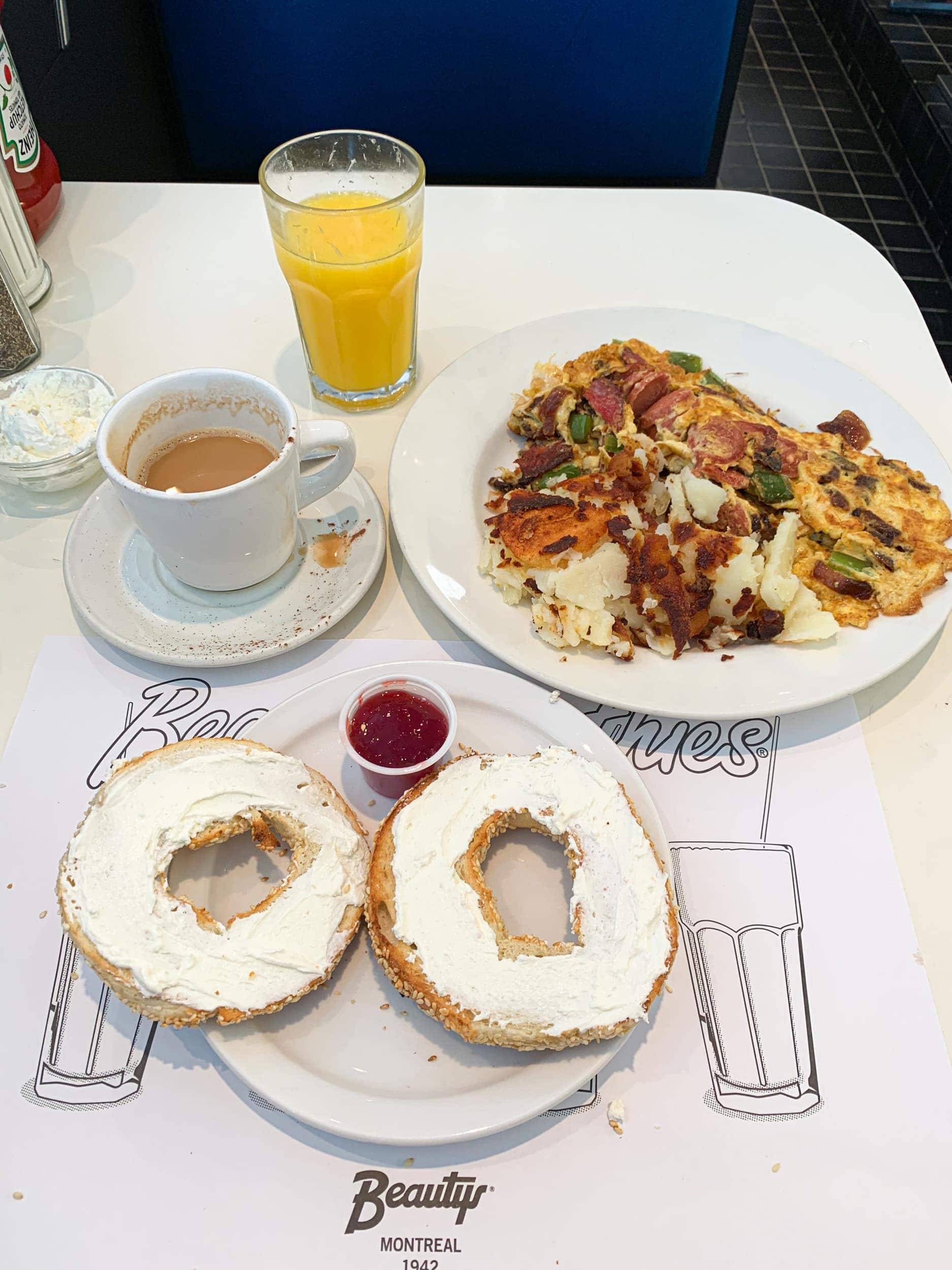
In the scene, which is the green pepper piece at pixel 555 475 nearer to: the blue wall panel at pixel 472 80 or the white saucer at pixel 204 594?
the white saucer at pixel 204 594

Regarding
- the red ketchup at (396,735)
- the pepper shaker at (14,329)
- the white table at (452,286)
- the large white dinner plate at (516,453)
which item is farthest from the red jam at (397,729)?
the pepper shaker at (14,329)

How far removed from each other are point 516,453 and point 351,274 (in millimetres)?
476

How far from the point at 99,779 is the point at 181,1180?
59 centimetres

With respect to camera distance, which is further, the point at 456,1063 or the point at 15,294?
the point at 15,294

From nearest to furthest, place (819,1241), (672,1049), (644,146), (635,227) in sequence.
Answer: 1. (819,1241)
2. (672,1049)
3. (635,227)
4. (644,146)

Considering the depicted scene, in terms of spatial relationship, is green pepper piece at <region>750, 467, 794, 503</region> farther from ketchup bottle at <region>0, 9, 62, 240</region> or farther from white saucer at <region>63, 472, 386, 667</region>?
ketchup bottle at <region>0, 9, 62, 240</region>

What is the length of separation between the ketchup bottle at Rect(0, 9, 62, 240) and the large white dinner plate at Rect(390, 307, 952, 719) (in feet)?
3.65

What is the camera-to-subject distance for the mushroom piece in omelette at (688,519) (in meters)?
1.43

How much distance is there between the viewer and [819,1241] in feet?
3.26

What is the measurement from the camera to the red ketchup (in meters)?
1.26

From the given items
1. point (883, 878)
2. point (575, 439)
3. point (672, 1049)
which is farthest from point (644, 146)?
point (672, 1049)

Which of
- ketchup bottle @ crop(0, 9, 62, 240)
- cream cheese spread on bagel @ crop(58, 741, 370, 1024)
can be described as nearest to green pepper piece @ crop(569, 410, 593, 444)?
cream cheese spread on bagel @ crop(58, 741, 370, 1024)

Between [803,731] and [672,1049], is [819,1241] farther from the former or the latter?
[803,731]

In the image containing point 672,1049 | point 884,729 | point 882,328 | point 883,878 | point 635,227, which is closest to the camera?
point 672,1049
